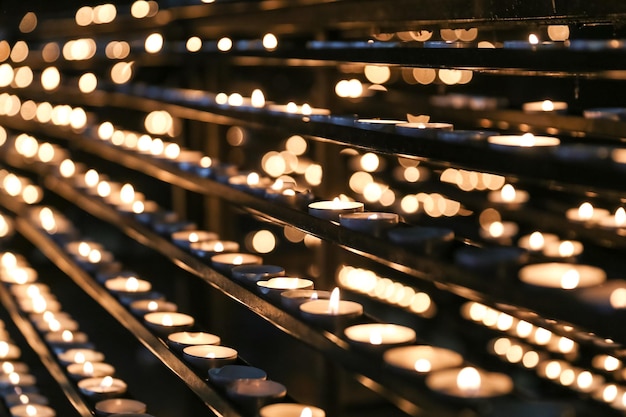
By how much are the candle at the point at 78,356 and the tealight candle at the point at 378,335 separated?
3.46 feet

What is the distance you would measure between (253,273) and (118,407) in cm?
41

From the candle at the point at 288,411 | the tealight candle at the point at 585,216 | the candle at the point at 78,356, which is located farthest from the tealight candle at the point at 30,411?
the tealight candle at the point at 585,216

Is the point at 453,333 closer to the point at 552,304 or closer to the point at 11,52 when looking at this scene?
the point at 552,304

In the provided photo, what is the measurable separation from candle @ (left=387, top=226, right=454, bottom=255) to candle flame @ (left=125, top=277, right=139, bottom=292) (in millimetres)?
1058

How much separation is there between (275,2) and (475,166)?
95 cm

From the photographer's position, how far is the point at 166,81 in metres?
3.09

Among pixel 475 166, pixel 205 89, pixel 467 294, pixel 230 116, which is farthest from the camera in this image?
pixel 205 89

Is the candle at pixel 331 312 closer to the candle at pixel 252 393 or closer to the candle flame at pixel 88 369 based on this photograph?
the candle at pixel 252 393

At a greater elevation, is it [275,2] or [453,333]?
[275,2]

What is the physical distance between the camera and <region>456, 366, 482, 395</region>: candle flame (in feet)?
3.33

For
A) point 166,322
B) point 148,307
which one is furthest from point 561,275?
point 148,307

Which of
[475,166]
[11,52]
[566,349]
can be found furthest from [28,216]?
[475,166]

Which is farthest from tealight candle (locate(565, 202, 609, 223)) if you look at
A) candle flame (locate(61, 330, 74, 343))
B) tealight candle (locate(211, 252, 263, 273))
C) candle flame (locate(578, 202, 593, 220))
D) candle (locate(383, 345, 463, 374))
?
candle flame (locate(61, 330, 74, 343))

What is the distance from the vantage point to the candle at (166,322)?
181 centimetres
